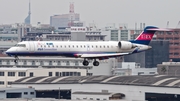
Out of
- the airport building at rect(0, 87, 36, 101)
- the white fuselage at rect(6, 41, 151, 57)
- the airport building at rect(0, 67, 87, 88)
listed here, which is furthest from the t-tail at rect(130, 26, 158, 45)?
the airport building at rect(0, 67, 87, 88)

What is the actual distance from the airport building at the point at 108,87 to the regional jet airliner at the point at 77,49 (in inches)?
512

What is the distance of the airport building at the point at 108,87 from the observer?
133 meters

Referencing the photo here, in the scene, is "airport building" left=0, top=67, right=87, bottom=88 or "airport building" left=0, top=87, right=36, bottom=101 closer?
"airport building" left=0, top=87, right=36, bottom=101

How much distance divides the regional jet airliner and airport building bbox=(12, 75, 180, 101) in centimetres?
1302

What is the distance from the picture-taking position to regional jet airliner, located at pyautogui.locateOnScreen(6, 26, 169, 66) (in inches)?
4449

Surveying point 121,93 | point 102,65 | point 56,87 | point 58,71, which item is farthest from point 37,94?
point 102,65

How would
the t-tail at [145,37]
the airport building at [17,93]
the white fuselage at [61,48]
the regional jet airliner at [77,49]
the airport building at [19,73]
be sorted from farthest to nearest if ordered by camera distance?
the airport building at [19,73] → the airport building at [17,93] → the t-tail at [145,37] → the regional jet airliner at [77,49] → the white fuselage at [61,48]

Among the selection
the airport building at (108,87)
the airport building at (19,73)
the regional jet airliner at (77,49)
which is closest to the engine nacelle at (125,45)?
the regional jet airliner at (77,49)

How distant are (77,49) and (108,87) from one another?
2553cm

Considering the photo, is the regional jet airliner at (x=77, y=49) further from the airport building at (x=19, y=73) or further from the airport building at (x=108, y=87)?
the airport building at (x=19, y=73)

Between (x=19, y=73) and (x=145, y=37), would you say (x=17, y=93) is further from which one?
(x=145, y=37)

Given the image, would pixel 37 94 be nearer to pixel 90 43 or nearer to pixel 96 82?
pixel 96 82

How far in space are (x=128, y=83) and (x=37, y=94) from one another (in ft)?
59.9

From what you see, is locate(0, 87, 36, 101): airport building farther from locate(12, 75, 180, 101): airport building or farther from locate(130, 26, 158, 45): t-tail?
locate(130, 26, 158, 45): t-tail
